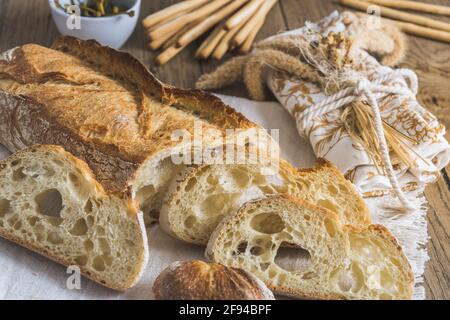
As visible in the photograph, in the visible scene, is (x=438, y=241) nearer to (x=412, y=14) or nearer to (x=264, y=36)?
(x=264, y=36)

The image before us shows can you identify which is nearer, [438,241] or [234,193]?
[234,193]

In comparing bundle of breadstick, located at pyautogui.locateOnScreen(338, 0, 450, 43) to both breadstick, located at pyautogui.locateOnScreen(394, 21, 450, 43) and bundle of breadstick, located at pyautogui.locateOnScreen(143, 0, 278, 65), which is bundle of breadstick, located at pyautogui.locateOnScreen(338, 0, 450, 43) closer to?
breadstick, located at pyautogui.locateOnScreen(394, 21, 450, 43)

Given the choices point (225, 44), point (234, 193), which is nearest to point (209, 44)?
point (225, 44)

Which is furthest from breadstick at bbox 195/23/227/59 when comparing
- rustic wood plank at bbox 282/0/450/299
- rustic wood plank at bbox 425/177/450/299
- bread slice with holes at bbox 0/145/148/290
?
bread slice with holes at bbox 0/145/148/290

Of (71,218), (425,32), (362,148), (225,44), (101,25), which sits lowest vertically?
(425,32)

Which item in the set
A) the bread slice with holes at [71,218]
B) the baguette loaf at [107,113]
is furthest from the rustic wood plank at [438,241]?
the bread slice with holes at [71,218]

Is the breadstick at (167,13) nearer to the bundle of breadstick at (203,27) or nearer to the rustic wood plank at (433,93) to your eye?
the bundle of breadstick at (203,27)
